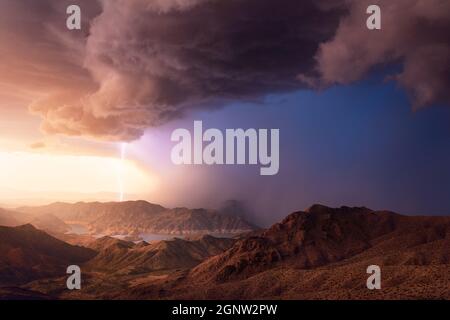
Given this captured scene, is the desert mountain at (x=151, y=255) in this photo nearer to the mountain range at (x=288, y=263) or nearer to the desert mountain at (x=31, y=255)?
the mountain range at (x=288, y=263)

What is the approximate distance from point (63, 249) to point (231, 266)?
84.6 metres

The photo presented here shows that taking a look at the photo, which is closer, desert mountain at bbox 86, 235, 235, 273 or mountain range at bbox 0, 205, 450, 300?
mountain range at bbox 0, 205, 450, 300

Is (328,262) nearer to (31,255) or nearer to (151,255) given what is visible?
(151,255)

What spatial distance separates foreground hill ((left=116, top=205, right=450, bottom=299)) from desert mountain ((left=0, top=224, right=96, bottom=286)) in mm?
49598

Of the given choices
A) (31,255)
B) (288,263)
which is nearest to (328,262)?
(288,263)

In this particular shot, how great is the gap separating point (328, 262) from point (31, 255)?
94046 millimetres

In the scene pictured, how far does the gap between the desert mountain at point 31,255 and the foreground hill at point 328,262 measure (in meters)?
49.6

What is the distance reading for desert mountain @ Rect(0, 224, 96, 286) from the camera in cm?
14525

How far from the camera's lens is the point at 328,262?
119 m

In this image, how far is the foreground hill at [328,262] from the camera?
74062 mm

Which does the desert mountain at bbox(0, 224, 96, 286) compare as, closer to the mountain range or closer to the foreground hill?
the mountain range

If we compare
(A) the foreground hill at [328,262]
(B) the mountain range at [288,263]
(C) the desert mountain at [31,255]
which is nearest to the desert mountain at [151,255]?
(B) the mountain range at [288,263]

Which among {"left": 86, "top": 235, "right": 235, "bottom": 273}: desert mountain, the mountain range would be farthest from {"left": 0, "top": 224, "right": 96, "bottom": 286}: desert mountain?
{"left": 86, "top": 235, "right": 235, "bottom": 273}: desert mountain
